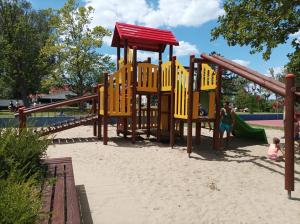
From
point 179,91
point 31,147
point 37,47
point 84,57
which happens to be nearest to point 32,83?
point 37,47

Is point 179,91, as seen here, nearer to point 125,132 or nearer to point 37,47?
point 125,132

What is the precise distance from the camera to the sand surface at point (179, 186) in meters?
4.96

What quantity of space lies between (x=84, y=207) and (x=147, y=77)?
25.8ft

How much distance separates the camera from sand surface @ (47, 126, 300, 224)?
496 cm

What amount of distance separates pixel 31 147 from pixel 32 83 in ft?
130

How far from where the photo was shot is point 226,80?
60.9 metres

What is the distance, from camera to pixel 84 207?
5.20m

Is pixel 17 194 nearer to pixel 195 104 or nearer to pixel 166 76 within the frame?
pixel 195 104

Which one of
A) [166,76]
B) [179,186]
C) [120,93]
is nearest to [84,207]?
[179,186]

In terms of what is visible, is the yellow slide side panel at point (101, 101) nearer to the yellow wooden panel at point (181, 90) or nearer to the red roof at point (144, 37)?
the red roof at point (144, 37)

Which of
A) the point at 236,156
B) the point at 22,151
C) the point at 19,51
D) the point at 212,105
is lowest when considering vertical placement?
the point at 236,156

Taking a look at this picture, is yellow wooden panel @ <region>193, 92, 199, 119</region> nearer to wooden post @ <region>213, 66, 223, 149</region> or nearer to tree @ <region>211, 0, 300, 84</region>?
wooden post @ <region>213, 66, 223, 149</region>

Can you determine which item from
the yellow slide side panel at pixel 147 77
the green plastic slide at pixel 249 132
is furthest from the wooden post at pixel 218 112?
the yellow slide side panel at pixel 147 77

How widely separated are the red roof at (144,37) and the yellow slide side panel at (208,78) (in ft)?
11.6
